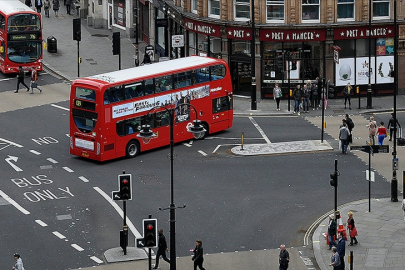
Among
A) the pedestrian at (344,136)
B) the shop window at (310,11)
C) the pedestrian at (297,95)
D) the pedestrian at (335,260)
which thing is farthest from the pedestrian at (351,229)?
the shop window at (310,11)

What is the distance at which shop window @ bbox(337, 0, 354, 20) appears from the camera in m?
64.6

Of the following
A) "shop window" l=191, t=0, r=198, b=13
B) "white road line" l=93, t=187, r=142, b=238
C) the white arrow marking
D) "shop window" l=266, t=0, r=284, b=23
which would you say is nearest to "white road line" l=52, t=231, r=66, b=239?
"white road line" l=93, t=187, r=142, b=238

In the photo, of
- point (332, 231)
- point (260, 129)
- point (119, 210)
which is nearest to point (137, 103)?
point (260, 129)

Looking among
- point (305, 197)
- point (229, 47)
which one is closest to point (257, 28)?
point (229, 47)

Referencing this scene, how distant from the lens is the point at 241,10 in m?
65.6

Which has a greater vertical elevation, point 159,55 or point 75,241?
point 159,55

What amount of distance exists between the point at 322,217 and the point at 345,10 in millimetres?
24588

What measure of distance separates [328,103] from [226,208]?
22138 millimetres

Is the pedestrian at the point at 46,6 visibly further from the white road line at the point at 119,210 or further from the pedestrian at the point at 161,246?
the pedestrian at the point at 161,246

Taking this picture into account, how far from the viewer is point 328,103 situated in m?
64.9

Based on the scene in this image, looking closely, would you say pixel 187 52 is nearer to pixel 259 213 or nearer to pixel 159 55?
pixel 159 55

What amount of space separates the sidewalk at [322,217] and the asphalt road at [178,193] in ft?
3.36

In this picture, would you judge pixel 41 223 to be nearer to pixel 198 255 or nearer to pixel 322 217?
pixel 198 255

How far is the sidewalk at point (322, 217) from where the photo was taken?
38.3m
